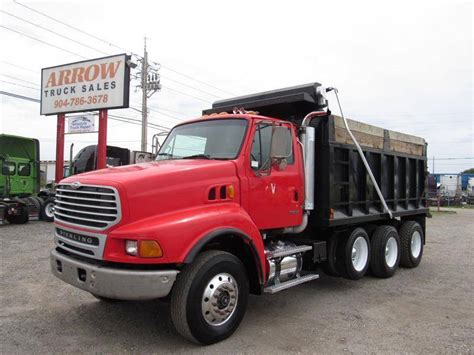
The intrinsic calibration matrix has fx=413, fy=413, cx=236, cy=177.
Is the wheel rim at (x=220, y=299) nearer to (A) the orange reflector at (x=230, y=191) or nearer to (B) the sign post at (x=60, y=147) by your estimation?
(A) the orange reflector at (x=230, y=191)

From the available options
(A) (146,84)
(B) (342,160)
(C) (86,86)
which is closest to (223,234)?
(B) (342,160)

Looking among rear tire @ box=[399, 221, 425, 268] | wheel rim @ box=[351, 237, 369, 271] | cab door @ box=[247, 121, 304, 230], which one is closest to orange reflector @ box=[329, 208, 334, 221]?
cab door @ box=[247, 121, 304, 230]

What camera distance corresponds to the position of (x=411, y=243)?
8.30m

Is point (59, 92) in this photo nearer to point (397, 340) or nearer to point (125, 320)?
point (125, 320)

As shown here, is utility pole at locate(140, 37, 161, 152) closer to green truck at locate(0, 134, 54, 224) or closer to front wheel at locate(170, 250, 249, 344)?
green truck at locate(0, 134, 54, 224)

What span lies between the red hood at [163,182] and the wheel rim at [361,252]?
10.3 feet

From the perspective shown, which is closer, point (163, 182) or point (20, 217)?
point (163, 182)

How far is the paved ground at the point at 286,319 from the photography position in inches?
170

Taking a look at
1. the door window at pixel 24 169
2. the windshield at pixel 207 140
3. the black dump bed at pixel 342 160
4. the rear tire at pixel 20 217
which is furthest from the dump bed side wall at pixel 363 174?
the door window at pixel 24 169

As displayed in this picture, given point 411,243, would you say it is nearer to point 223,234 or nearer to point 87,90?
point 223,234

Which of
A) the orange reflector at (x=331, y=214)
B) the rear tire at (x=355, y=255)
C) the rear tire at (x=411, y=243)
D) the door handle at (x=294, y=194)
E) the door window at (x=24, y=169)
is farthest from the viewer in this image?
the door window at (x=24, y=169)

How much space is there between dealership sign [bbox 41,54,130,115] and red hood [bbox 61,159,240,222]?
12745 millimetres

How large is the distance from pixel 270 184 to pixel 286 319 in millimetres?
1698

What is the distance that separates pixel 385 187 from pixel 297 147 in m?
2.72
